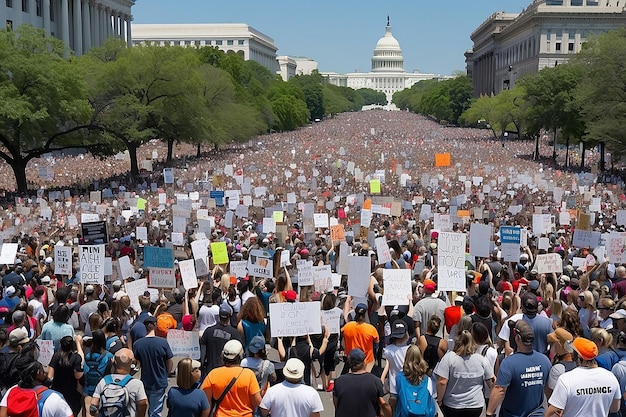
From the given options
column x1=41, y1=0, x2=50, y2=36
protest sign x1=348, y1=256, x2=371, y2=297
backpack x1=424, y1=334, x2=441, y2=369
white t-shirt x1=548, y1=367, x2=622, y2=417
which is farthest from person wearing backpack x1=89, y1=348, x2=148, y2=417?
column x1=41, y1=0, x2=50, y2=36

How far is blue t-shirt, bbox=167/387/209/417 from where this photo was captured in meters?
6.51

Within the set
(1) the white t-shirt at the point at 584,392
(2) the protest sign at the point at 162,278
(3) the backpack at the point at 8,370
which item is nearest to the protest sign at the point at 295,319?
(3) the backpack at the point at 8,370

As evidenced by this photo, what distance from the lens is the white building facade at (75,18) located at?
66750 millimetres

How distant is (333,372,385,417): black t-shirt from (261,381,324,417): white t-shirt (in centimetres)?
25

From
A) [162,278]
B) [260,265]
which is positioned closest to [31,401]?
[162,278]

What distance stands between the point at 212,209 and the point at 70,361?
17.3 metres

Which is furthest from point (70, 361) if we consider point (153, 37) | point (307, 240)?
point (153, 37)

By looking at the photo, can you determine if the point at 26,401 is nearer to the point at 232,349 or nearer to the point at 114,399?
the point at 114,399

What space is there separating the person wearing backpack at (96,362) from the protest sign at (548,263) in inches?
293

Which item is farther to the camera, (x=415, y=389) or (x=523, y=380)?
(x=523, y=380)

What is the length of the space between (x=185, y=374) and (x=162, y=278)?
624 cm

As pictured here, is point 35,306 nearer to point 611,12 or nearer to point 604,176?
point 604,176

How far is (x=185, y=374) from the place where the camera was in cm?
654

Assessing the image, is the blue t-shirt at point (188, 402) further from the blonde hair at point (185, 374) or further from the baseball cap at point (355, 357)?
the baseball cap at point (355, 357)
